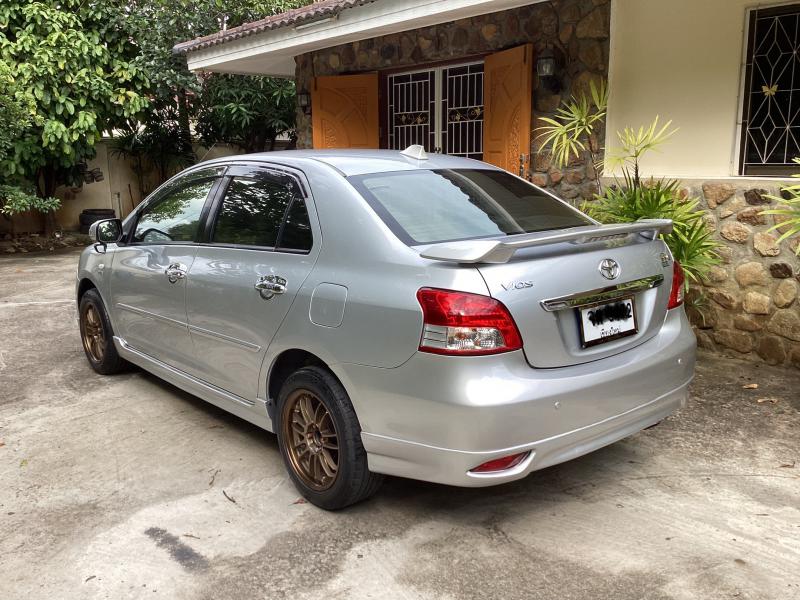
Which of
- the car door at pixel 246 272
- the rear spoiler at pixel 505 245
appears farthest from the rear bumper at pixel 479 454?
the car door at pixel 246 272

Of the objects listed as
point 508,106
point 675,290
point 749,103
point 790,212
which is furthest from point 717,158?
point 675,290

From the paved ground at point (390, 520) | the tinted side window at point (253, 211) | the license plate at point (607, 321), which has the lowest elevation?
the paved ground at point (390, 520)

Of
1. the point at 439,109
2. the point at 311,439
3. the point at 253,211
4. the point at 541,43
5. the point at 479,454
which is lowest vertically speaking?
the point at 311,439

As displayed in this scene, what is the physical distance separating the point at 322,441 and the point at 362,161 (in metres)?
1.37

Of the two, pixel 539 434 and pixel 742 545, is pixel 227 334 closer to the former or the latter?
pixel 539 434

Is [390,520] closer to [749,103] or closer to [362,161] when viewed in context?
[362,161]

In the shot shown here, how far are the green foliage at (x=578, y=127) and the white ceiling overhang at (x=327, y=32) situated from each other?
3.15 feet

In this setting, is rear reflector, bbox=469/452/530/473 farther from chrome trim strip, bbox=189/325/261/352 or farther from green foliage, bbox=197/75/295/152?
green foliage, bbox=197/75/295/152

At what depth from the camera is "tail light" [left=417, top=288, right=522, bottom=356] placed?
2666 millimetres

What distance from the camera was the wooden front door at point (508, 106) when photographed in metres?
7.02

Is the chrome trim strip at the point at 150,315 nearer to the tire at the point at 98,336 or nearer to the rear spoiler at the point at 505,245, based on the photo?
the tire at the point at 98,336

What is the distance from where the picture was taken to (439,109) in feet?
28.2

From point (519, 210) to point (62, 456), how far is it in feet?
9.16

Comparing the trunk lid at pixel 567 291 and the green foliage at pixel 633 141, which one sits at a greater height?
the green foliage at pixel 633 141
